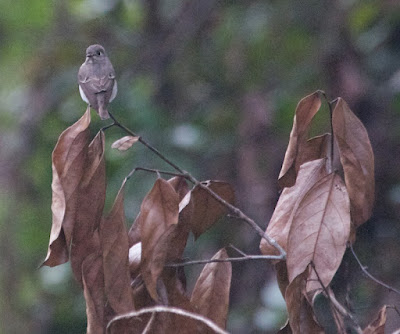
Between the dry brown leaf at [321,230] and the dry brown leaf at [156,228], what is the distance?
0.24 metres

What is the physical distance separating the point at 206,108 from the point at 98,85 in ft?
6.84

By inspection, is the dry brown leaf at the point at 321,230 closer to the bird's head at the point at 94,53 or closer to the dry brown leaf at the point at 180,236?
the dry brown leaf at the point at 180,236

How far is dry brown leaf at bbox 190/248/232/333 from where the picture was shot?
6.13 feet

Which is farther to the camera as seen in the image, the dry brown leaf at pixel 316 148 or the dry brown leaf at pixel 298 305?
the dry brown leaf at pixel 316 148

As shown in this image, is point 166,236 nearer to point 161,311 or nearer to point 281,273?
point 161,311

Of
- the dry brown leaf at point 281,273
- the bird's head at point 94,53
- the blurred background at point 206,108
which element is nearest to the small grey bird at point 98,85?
the bird's head at point 94,53

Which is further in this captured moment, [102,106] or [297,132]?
[102,106]

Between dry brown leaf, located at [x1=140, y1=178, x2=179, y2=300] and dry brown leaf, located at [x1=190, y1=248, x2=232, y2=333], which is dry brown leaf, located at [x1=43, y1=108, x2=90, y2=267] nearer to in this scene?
dry brown leaf, located at [x1=140, y1=178, x2=179, y2=300]

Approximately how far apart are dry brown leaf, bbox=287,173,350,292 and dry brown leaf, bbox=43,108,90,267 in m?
0.44

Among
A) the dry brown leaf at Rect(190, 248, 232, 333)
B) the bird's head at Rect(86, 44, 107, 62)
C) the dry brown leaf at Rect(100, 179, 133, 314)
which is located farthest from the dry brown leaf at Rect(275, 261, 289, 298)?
the bird's head at Rect(86, 44, 107, 62)

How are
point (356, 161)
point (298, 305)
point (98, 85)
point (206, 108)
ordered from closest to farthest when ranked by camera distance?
point (298, 305), point (356, 161), point (98, 85), point (206, 108)

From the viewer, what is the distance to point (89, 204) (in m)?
1.75

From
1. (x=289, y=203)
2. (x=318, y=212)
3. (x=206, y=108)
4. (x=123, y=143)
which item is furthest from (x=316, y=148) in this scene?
(x=206, y=108)

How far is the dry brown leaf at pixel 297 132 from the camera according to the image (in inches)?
71.0
